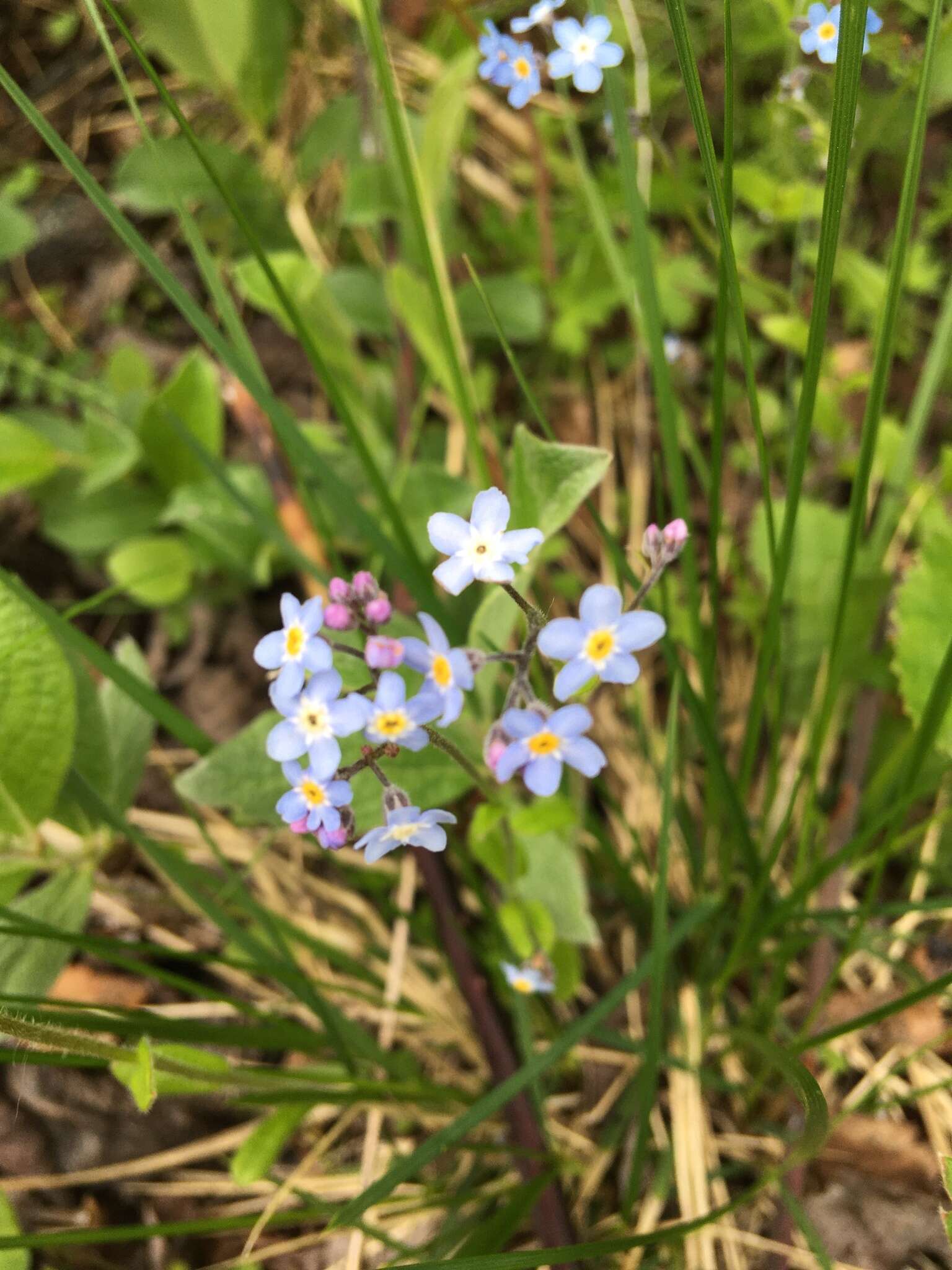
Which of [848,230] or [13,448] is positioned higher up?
[848,230]

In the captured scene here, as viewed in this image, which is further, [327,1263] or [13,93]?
[327,1263]

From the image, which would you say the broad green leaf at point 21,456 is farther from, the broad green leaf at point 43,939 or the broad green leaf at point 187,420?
the broad green leaf at point 43,939

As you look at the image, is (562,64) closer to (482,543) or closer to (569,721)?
(482,543)

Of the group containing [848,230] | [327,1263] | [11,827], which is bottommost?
[327,1263]

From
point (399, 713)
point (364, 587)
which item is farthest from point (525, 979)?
point (364, 587)

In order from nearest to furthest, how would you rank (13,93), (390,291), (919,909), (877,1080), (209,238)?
(13,93) → (919,909) → (877,1080) → (390,291) → (209,238)

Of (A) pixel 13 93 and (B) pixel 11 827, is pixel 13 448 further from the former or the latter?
(A) pixel 13 93

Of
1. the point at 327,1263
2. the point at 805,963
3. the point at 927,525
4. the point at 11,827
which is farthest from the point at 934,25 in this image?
the point at 327,1263
